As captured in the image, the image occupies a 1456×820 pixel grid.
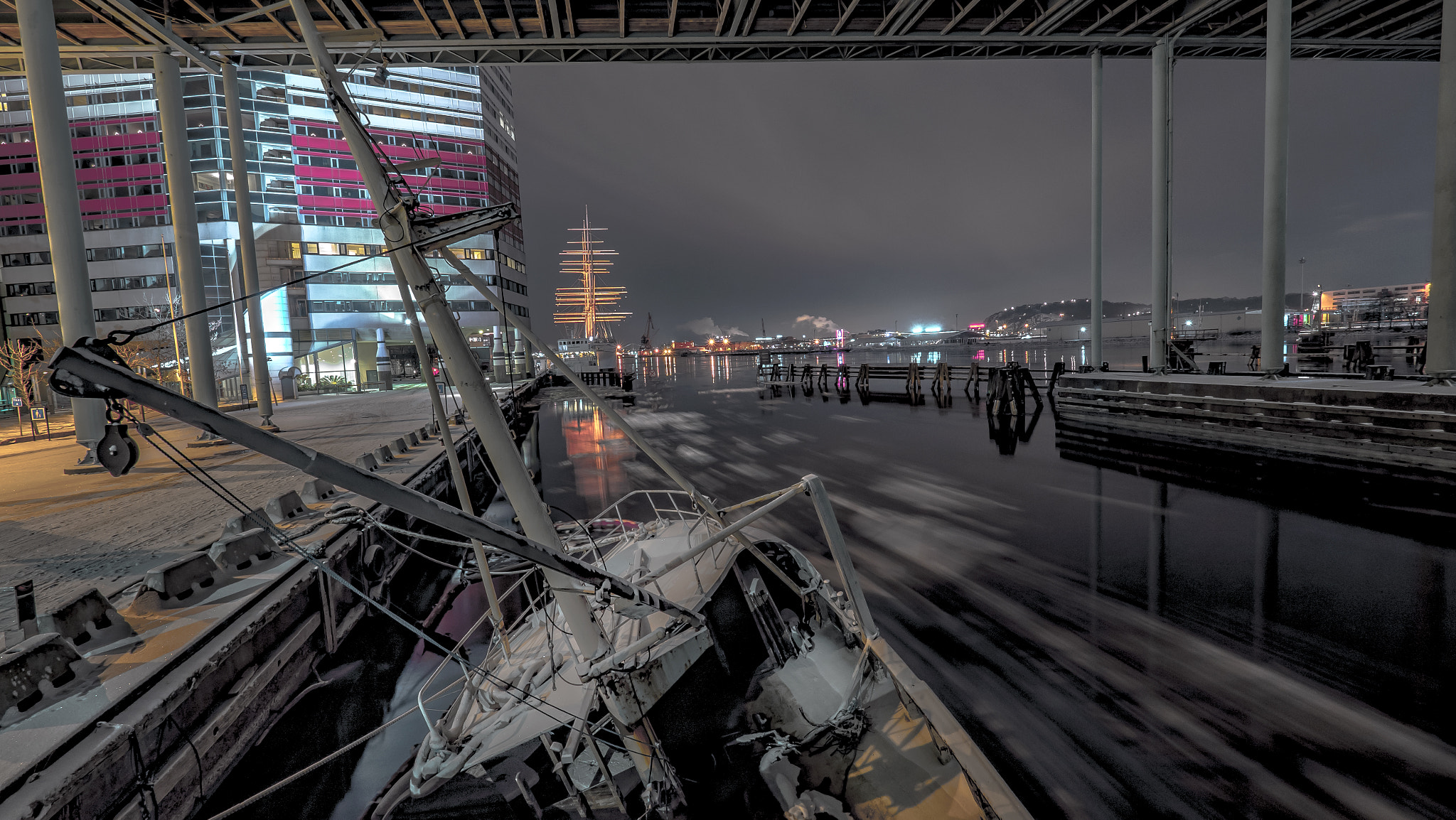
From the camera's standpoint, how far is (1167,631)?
6.30 metres

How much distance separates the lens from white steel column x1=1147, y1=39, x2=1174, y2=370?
1596 cm

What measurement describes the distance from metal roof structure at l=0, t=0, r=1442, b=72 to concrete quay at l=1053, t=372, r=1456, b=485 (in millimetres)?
10023

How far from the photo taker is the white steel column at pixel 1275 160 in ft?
40.5

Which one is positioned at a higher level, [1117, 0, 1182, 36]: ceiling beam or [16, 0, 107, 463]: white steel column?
[1117, 0, 1182, 36]: ceiling beam

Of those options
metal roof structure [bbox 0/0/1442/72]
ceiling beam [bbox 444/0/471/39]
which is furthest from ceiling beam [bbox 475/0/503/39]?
ceiling beam [bbox 444/0/471/39]

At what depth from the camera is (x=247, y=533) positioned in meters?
6.16

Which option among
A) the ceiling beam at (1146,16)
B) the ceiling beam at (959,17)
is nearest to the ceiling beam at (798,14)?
the ceiling beam at (959,17)

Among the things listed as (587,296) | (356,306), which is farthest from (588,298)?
(356,306)

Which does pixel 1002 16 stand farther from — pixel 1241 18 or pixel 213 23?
pixel 213 23

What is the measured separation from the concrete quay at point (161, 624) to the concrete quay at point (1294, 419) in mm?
17452

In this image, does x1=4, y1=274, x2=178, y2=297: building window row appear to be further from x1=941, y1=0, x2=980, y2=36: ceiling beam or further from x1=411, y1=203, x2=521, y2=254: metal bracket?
x1=411, y1=203, x2=521, y2=254: metal bracket

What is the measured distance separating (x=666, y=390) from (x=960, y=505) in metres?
34.7

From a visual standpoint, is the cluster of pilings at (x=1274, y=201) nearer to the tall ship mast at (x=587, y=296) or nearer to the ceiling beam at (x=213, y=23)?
the ceiling beam at (x=213, y=23)

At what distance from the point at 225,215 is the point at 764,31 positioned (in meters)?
45.8
